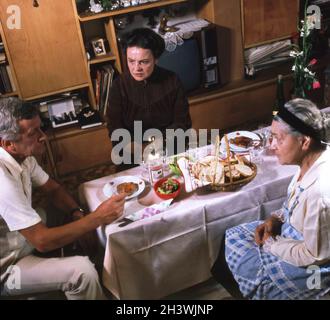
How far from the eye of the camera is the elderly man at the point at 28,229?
1.68 m

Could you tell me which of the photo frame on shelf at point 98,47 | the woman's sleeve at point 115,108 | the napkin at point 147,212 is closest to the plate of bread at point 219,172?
the napkin at point 147,212

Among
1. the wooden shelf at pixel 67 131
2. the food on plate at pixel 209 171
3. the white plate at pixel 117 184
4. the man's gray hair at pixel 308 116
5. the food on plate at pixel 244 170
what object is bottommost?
the wooden shelf at pixel 67 131

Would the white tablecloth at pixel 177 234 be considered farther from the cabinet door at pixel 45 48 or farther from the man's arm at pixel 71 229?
the cabinet door at pixel 45 48

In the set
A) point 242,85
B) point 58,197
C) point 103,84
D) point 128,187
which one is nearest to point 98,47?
point 103,84

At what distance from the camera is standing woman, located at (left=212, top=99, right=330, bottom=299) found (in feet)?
4.99

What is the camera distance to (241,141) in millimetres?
2209

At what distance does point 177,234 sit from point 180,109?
995 mm

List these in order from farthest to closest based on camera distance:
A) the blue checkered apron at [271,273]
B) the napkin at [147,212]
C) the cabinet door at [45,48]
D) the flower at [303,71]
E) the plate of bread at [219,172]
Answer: the cabinet door at [45,48]
the flower at [303,71]
the plate of bread at [219,172]
the napkin at [147,212]
the blue checkered apron at [271,273]

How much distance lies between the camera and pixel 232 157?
2061 millimetres

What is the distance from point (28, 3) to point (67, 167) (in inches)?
50.3

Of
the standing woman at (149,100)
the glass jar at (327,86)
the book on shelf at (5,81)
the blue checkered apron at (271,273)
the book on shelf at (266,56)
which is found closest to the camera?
the blue checkered apron at (271,273)
